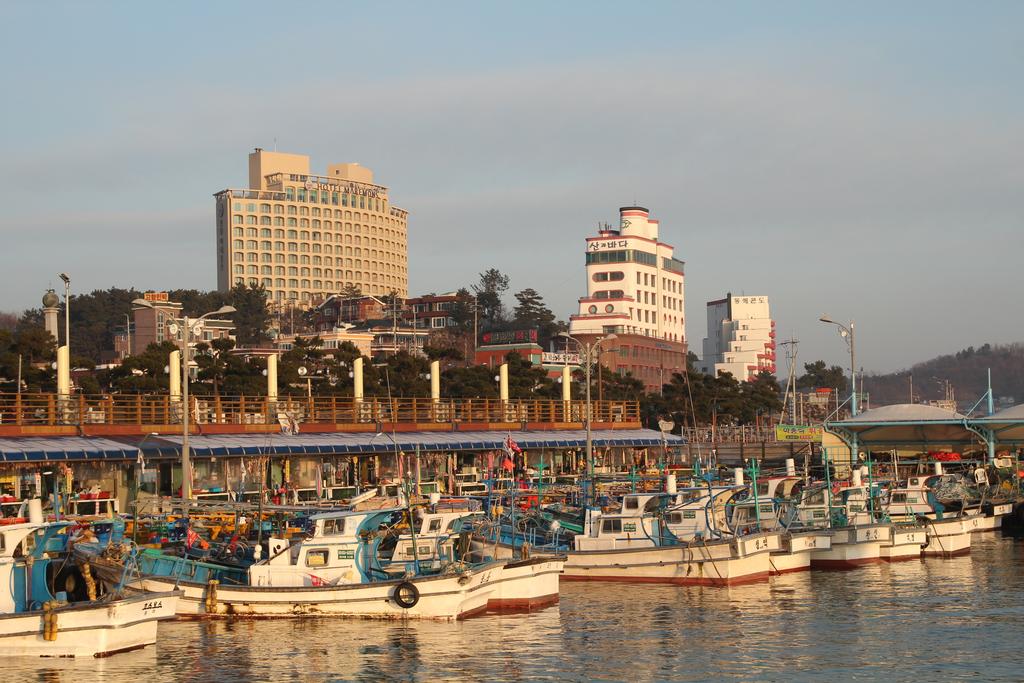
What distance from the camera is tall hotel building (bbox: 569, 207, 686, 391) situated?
170m

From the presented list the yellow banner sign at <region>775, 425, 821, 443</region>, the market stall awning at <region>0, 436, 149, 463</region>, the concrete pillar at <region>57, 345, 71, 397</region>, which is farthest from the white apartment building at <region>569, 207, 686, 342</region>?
the market stall awning at <region>0, 436, 149, 463</region>

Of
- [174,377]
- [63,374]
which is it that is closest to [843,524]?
[174,377]

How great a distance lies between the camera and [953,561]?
54.3 meters

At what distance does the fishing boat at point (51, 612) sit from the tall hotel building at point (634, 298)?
432 feet

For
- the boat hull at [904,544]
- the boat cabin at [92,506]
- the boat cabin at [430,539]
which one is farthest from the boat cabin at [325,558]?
the boat hull at [904,544]

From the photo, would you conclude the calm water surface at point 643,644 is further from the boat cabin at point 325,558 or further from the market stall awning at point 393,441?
the market stall awning at point 393,441

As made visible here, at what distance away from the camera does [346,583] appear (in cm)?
3844

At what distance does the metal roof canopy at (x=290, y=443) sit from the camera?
57562 millimetres

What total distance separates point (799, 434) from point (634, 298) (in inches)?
3123

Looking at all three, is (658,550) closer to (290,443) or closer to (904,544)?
(904,544)

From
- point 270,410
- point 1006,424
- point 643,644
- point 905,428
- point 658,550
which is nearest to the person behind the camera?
point 643,644

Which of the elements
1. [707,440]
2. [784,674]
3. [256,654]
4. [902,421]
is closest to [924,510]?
[902,421]

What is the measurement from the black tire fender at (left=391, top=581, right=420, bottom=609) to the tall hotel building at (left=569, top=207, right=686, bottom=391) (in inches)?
4981

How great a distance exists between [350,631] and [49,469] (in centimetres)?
2892
